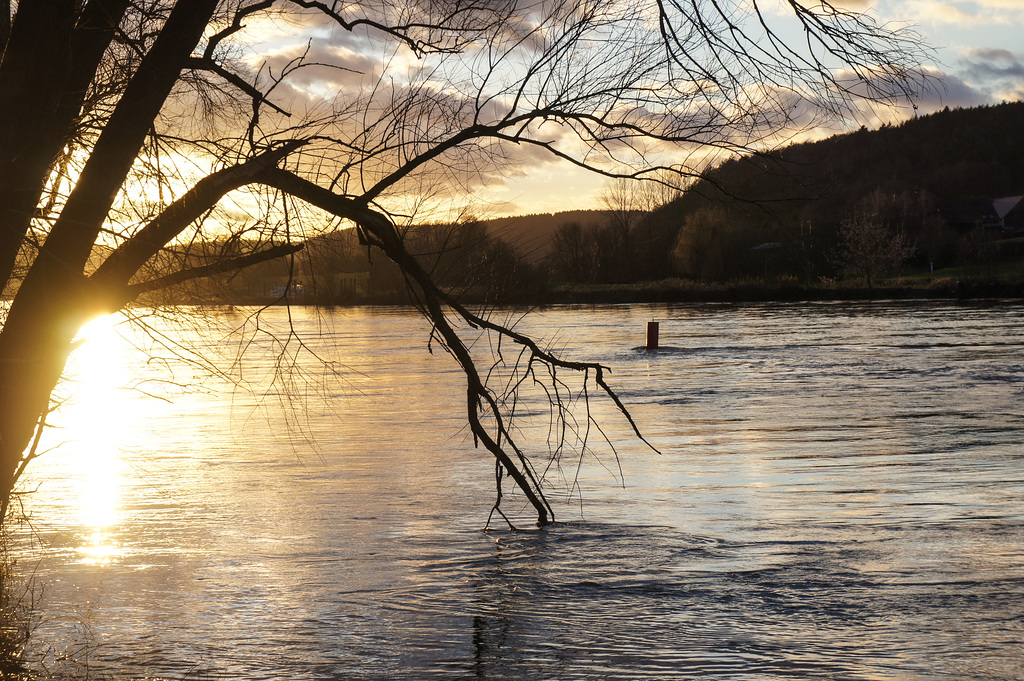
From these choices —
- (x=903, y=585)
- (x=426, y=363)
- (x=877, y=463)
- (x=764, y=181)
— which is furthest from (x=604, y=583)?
(x=426, y=363)

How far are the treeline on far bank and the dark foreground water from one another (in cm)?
105

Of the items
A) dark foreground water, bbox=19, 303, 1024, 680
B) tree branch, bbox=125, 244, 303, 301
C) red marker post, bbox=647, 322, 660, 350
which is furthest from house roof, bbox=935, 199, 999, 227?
tree branch, bbox=125, 244, 303, 301

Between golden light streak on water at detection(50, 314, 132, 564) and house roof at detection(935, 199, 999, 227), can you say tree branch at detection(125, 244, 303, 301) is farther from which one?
house roof at detection(935, 199, 999, 227)

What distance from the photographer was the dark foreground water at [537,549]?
677 cm

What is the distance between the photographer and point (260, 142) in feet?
18.4

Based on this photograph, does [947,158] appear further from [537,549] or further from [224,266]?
[224,266]

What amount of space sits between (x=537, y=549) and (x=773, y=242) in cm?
9861

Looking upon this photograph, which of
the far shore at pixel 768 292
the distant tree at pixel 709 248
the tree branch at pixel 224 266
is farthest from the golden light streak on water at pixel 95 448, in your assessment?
the distant tree at pixel 709 248

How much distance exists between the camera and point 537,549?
951 centimetres

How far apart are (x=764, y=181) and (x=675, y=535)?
4493mm

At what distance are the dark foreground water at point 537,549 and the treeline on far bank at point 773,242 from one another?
1050mm

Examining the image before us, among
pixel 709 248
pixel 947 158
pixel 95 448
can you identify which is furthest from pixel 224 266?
pixel 947 158

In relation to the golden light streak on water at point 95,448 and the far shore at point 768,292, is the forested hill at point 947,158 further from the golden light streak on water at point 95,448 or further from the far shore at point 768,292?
the golden light streak on water at point 95,448

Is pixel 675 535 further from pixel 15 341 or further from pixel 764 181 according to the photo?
pixel 15 341
